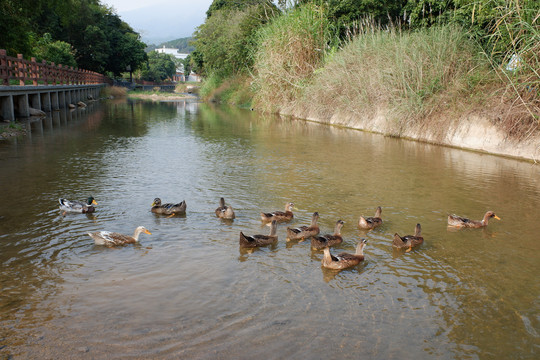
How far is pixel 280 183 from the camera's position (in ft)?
39.2

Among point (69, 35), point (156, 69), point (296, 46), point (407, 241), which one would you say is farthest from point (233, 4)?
point (156, 69)

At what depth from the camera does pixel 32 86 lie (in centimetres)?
2439

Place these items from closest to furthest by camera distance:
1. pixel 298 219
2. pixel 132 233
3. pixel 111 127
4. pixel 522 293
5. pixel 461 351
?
1. pixel 461 351
2. pixel 522 293
3. pixel 132 233
4. pixel 298 219
5. pixel 111 127

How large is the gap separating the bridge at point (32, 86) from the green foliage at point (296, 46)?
45.0 feet

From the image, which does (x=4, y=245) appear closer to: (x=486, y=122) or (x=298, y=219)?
(x=298, y=219)

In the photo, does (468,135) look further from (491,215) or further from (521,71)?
(491,215)

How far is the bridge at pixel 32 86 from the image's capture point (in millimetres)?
21047

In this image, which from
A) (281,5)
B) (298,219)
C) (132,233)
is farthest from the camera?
(281,5)

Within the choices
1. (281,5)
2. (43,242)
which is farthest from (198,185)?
(281,5)

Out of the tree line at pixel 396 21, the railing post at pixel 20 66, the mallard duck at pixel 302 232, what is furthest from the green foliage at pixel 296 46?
the mallard duck at pixel 302 232

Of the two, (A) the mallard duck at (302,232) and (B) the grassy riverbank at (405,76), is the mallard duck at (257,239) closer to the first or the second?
(A) the mallard duck at (302,232)

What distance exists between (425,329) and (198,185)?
738 centimetres

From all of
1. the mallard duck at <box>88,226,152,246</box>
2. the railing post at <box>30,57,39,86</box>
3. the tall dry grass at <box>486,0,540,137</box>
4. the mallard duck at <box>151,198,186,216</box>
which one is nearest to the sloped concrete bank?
the tall dry grass at <box>486,0,540,137</box>

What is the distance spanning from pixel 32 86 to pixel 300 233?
21.8 m
